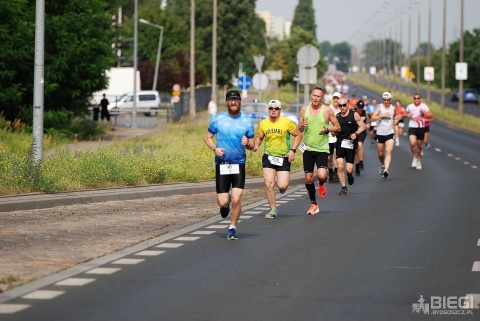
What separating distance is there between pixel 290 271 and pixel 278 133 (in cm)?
619

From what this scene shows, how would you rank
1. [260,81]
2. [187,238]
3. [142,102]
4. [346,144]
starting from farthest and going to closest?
1. [142,102]
2. [260,81]
3. [346,144]
4. [187,238]

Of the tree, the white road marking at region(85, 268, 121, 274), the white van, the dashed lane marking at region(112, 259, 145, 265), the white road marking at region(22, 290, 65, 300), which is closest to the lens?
the white road marking at region(22, 290, 65, 300)

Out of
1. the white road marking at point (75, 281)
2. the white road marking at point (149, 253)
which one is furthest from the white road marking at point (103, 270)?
the white road marking at point (149, 253)

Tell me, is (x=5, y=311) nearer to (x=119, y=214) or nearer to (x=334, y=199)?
(x=119, y=214)

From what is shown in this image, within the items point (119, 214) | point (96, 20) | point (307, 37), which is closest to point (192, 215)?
point (119, 214)

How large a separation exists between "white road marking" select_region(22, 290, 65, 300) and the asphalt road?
0.04ft

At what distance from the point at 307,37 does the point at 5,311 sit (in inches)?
6088

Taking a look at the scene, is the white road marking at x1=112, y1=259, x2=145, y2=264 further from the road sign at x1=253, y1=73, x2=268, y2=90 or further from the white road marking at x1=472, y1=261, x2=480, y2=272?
the road sign at x1=253, y1=73, x2=268, y2=90

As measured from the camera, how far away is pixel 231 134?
52.7 ft

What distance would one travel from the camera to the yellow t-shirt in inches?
741

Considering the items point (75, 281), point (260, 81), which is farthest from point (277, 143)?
point (260, 81)

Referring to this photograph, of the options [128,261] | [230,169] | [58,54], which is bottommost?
[128,261]

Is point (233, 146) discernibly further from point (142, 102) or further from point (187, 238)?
point (142, 102)

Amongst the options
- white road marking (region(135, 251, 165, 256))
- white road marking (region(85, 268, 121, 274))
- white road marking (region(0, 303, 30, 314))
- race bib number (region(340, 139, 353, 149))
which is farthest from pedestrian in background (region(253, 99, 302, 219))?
white road marking (region(0, 303, 30, 314))
